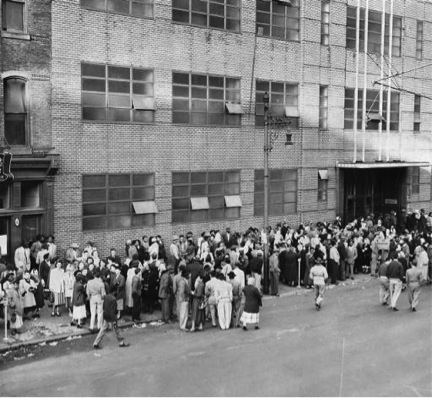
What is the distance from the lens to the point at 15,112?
68.4ft

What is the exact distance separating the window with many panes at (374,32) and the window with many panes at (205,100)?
26.3 feet

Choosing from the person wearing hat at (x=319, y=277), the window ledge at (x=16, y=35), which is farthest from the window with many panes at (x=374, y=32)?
the person wearing hat at (x=319, y=277)

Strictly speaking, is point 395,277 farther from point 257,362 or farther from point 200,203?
point 200,203

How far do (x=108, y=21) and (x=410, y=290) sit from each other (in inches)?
581

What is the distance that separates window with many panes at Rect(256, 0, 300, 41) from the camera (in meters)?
27.4

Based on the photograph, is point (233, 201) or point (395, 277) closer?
point (395, 277)

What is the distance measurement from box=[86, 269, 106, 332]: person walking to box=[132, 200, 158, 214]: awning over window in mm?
8701

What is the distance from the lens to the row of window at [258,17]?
2227 cm

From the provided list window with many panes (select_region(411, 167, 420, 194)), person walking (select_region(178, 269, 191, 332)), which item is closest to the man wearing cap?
person walking (select_region(178, 269, 191, 332))

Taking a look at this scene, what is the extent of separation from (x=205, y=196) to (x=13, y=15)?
1069 centimetres

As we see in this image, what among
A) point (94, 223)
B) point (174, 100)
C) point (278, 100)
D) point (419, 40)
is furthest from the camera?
point (419, 40)

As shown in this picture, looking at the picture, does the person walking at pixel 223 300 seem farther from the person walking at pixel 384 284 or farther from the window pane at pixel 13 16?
the window pane at pixel 13 16

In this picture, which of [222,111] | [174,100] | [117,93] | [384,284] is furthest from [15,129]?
[384,284]


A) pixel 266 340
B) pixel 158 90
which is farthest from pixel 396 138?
pixel 266 340
